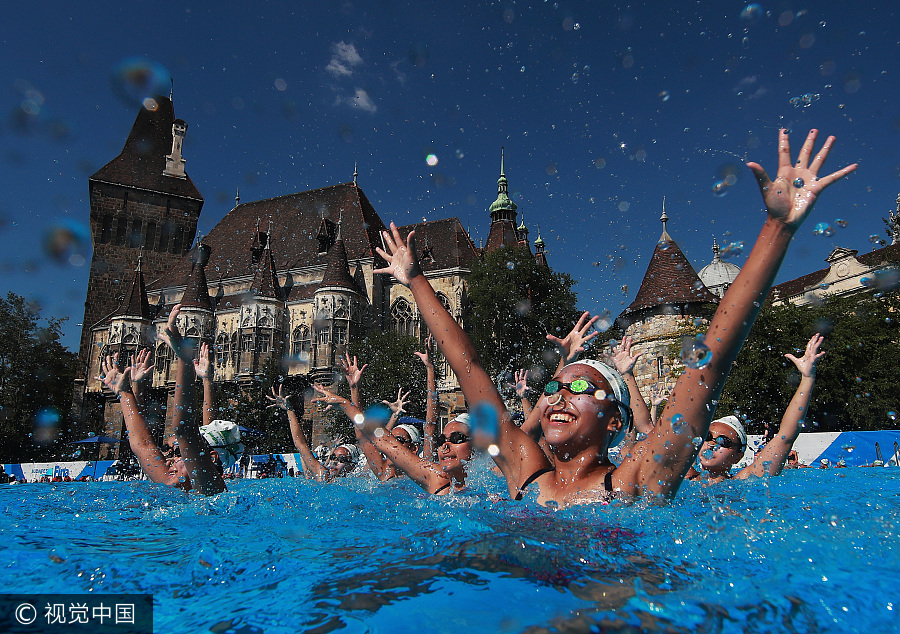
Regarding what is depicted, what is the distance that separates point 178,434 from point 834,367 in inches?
1096

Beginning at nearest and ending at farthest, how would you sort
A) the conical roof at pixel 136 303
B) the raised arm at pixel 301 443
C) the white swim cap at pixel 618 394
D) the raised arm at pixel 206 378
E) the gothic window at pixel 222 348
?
the white swim cap at pixel 618 394 < the raised arm at pixel 206 378 < the raised arm at pixel 301 443 < the gothic window at pixel 222 348 < the conical roof at pixel 136 303

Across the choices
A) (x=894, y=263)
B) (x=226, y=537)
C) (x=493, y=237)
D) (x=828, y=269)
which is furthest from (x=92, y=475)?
(x=828, y=269)

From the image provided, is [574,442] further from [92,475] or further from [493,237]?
[493,237]

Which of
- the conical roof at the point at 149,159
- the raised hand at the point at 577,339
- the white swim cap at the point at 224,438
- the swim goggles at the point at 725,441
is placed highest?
the conical roof at the point at 149,159

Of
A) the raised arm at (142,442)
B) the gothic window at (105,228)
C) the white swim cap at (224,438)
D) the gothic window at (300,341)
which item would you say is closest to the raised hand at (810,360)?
the white swim cap at (224,438)

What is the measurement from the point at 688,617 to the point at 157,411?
50.3 metres

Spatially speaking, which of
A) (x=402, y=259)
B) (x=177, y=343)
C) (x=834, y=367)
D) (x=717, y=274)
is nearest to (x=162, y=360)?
(x=834, y=367)

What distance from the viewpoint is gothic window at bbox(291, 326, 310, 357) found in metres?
40.1

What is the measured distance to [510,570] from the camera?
6.57 feet

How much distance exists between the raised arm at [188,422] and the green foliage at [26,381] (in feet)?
151

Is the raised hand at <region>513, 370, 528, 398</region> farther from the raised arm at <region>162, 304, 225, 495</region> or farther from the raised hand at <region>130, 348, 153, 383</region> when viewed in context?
the raised hand at <region>130, 348, 153, 383</region>

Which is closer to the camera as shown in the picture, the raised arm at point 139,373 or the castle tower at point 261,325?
the raised arm at point 139,373

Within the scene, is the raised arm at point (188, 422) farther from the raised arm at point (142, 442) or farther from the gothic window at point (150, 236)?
the gothic window at point (150, 236)

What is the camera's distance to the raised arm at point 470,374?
2.59 metres
